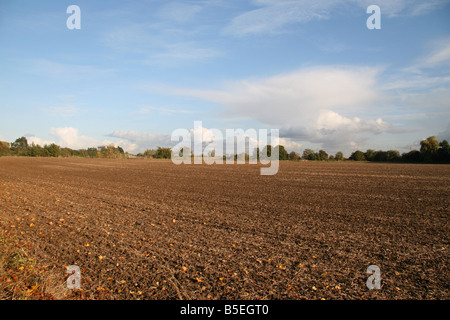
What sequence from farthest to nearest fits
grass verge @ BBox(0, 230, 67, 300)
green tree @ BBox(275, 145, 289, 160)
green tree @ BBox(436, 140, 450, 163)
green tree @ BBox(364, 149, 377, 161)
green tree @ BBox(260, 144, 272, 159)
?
green tree @ BBox(275, 145, 289, 160), green tree @ BBox(364, 149, 377, 161), green tree @ BBox(260, 144, 272, 159), green tree @ BBox(436, 140, 450, 163), grass verge @ BBox(0, 230, 67, 300)

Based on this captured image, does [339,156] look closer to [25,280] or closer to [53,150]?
[25,280]

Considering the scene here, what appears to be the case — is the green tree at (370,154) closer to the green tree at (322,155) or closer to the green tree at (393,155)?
the green tree at (393,155)

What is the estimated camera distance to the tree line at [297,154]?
85250 millimetres

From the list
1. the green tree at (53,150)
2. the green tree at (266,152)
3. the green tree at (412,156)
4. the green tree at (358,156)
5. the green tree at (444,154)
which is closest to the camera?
the green tree at (444,154)

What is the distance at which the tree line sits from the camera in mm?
85250

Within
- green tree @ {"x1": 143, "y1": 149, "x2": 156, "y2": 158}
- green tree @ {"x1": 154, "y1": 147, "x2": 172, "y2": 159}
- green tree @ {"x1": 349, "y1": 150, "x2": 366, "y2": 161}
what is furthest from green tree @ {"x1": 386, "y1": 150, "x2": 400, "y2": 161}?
green tree @ {"x1": 143, "y1": 149, "x2": 156, "y2": 158}

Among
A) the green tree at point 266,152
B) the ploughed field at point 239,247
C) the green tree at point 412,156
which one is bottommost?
the ploughed field at point 239,247

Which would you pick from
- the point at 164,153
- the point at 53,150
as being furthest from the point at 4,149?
the point at 164,153

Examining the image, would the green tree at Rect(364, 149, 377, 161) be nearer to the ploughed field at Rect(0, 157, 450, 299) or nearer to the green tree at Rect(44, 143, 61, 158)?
the ploughed field at Rect(0, 157, 450, 299)

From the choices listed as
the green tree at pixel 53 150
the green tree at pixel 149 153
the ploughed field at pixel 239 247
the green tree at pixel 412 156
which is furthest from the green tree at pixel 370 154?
the green tree at pixel 53 150

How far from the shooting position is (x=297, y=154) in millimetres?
118562

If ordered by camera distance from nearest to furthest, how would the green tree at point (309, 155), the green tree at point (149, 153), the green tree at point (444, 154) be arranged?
the green tree at point (444, 154), the green tree at point (309, 155), the green tree at point (149, 153)
